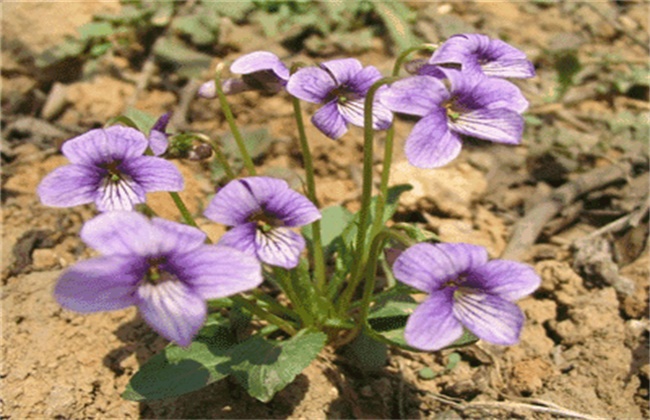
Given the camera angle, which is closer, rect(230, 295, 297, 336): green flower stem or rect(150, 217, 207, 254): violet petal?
rect(150, 217, 207, 254): violet petal

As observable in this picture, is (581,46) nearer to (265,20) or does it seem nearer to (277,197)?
(265,20)

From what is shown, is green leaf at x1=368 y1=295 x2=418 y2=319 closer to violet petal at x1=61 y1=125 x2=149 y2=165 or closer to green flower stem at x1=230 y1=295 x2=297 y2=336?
green flower stem at x1=230 y1=295 x2=297 y2=336

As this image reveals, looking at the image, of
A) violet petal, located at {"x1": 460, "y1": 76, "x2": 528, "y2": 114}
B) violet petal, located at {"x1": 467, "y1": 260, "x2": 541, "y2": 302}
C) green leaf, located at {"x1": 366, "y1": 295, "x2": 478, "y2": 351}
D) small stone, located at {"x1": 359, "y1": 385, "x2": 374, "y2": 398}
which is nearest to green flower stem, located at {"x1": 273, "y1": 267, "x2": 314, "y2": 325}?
green leaf, located at {"x1": 366, "y1": 295, "x2": 478, "y2": 351}

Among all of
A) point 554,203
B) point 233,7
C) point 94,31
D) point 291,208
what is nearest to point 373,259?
point 291,208

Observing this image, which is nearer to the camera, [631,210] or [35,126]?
[631,210]

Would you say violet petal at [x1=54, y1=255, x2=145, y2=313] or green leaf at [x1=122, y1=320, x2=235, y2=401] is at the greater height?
violet petal at [x1=54, y1=255, x2=145, y2=313]

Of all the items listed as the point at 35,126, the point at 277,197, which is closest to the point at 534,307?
the point at 277,197
